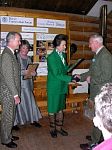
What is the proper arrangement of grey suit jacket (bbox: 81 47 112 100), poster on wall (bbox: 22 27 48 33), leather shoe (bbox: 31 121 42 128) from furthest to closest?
poster on wall (bbox: 22 27 48 33), leather shoe (bbox: 31 121 42 128), grey suit jacket (bbox: 81 47 112 100)

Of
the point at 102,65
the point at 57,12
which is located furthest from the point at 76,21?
the point at 102,65

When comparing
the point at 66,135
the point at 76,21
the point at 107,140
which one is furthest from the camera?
the point at 76,21

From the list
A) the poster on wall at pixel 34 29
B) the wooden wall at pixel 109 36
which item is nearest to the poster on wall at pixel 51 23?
the poster on wall at pixel 34 29

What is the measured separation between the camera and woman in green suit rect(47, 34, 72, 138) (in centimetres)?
411

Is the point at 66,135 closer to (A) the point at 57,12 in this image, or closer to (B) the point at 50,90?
(B) the point at 50,90

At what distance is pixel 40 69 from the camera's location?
18.2 ft

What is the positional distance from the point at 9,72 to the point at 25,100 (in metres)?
1.25

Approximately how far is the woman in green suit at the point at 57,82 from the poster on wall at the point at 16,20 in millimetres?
1344

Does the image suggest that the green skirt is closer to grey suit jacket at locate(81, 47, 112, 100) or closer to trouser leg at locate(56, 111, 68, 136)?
trouser leg at locate(56, 111, 68, 136)

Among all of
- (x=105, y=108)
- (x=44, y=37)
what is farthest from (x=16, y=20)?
(x=105, y=108)

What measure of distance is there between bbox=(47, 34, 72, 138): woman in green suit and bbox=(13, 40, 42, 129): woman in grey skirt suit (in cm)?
50

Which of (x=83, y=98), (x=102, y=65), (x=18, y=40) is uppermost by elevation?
(x=18, y=40)

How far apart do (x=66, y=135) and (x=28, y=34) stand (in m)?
2.09

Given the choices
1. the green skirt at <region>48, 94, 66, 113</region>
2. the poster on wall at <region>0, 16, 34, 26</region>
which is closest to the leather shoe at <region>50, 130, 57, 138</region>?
the green skirt at <region>48, 94, 66, 113</region>
